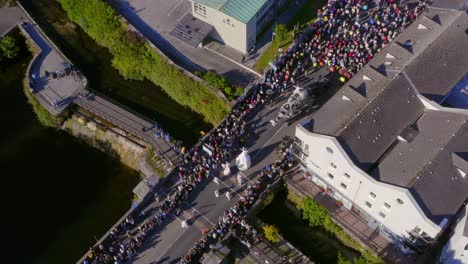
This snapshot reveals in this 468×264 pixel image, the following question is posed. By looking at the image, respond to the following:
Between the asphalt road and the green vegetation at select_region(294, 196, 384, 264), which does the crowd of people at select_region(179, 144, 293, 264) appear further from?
the green vegetation at select_region(294, 196, 384, 264)

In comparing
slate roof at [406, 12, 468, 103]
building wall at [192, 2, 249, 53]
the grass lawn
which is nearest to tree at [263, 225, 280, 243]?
slate roof at [406, 12, 468, 103]

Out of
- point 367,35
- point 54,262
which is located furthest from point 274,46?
point 54,262

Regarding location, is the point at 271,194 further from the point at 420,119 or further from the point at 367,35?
the point at 367,35

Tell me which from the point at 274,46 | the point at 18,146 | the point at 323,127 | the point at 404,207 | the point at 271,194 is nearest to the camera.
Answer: the point at 404,207

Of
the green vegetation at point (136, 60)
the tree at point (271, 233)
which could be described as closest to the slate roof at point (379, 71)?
the tree at point (271, 233)

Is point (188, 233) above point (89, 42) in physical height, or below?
below

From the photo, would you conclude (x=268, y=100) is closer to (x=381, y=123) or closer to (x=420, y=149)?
(x=381, y=123)

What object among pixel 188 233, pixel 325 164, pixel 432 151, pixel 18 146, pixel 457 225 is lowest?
pixel 18 146
